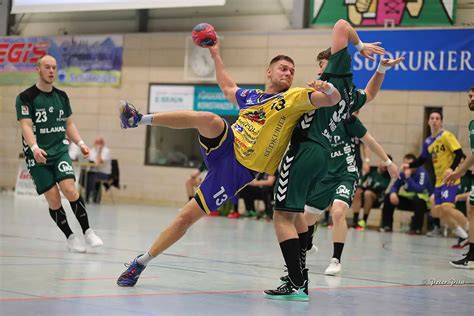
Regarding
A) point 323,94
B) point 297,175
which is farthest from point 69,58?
point 323,94

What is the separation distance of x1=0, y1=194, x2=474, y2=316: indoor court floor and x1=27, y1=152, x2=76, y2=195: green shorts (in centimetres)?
70

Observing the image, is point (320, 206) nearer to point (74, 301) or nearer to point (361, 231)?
point (74, 301)

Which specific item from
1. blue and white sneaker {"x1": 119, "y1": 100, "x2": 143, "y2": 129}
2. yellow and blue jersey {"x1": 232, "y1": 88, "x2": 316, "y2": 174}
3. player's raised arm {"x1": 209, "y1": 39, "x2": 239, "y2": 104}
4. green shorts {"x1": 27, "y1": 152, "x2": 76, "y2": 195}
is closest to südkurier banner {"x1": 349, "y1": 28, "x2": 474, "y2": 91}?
green shorts {"x1": 27, "y1": 152, "x2": 76, "y2": 195}

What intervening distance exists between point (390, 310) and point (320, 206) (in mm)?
2429

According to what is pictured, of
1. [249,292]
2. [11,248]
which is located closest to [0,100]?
[11,248]

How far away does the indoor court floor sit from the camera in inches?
212

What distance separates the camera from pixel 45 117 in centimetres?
879

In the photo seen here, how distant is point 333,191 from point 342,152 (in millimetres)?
411

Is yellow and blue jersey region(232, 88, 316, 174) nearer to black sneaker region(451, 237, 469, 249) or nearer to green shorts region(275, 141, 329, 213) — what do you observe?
green shorts region(275, 141, 329, 213)

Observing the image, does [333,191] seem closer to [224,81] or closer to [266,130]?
[224,81]

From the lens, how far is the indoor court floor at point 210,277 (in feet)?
17.6

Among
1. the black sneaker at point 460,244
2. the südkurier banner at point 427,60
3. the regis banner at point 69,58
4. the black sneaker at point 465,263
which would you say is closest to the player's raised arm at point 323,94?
the black sneaker at point 465,263

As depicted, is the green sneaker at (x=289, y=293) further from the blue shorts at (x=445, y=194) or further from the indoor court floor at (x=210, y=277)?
the blue shorts at (x=445, y=194)

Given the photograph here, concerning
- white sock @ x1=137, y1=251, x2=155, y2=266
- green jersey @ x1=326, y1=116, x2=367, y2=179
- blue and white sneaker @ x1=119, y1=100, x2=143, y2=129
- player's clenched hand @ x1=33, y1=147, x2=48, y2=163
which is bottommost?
white sock @ x1=137, y1=251, x2=155, y2=266
